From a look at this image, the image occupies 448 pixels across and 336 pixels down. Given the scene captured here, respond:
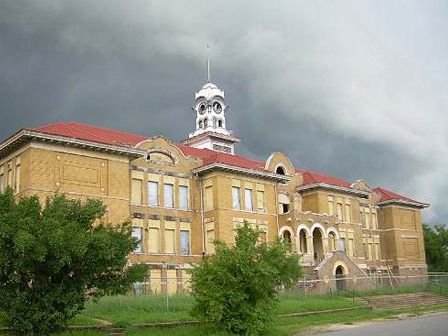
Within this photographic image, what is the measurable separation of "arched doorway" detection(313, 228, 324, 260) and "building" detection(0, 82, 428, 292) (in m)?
0.09

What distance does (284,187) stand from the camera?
172 ft

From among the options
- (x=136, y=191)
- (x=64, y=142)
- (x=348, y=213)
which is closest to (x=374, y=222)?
(x=348, y=213)

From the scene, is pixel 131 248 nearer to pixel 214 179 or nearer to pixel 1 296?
pixel 1 296

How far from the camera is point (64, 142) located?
3641 centimetres

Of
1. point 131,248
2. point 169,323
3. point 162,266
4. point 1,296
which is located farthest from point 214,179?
point 1,296

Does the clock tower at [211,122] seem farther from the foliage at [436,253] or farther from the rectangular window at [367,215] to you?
the foliage at [436,253]

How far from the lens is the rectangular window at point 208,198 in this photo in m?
45.1

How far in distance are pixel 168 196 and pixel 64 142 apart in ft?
33.5

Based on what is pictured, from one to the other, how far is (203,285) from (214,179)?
21233 mm

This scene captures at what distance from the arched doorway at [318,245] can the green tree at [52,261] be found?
31483 mm

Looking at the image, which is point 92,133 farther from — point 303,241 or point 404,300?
point 404,300

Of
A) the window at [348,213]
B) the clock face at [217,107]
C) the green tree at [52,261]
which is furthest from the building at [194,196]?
the clock face at [217,107]

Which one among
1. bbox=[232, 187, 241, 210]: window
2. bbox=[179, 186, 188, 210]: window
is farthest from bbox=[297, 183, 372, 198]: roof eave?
bbox=[179, 186, 188, 210]: window

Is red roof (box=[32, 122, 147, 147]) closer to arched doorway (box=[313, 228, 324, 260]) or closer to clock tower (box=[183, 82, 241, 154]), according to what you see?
arched doorway (box=[313, 228, 324, 260])
